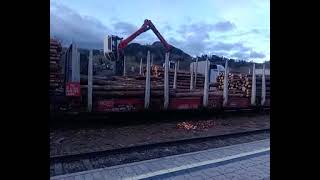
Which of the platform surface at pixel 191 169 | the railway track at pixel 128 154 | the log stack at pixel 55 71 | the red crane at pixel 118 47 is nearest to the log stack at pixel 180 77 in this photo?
the red crane at pixel 118 47

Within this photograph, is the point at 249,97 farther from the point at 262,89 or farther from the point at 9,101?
the point at 9,101

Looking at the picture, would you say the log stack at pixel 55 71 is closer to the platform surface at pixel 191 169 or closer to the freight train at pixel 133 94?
the freight train at pixel 133 94

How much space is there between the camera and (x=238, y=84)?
50.8 feet

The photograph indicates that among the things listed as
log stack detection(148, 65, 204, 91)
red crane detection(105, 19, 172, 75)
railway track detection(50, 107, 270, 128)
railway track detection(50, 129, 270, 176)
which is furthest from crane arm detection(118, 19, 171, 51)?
railway track detection(50, 129, 270, 176)

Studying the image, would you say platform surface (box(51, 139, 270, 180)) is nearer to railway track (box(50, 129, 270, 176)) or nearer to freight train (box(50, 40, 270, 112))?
railway track (box(50, 129, 270, 176))

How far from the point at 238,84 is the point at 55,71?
897cm

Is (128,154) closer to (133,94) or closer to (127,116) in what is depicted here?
(127,116)

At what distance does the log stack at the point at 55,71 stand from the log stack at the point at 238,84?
7.78 m

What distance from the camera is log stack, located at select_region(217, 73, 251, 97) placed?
48.8ft

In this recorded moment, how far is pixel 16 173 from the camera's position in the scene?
0.87m

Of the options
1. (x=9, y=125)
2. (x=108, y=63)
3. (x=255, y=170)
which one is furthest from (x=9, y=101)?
(x=108, y=63)

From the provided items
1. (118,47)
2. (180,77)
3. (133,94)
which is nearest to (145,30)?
A: (118,47)

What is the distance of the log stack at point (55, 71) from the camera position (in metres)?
9.31

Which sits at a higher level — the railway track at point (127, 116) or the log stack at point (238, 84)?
the log stack at point (238, 84)
